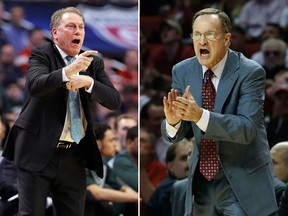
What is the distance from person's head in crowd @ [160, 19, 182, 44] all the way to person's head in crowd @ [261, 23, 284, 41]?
1.04m

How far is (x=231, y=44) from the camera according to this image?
8984 mm

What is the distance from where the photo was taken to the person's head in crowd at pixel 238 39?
29.8 feet

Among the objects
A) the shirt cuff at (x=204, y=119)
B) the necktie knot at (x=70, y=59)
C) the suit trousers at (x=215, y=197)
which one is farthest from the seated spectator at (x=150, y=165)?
the shirt cuff at (x=204, y=119)

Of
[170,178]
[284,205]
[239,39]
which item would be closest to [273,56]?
[239,39]

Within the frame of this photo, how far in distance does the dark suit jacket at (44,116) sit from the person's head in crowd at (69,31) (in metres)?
0.07

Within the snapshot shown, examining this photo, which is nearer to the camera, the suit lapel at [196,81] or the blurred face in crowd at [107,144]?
the suit lapel at [196,81]

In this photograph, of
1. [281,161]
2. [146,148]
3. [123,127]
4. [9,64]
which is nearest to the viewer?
[281,161]

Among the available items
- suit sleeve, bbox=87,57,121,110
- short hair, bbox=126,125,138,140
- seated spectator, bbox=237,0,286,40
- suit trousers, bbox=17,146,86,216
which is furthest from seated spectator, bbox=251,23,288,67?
suit trousers, bbox=17,146,86,216

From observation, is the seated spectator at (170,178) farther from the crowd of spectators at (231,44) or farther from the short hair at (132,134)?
the crowd of spectators at (231,44)

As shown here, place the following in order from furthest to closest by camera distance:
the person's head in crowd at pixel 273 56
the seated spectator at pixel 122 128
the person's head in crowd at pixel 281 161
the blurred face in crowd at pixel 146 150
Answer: the person's head in crowd at pixel 273 56, the seated spectator at pixel 122 128, the blurred face in crowd at pixel 146 150, the person's head in crowd at pixel 281 161

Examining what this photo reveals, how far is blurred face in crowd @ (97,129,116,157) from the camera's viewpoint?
6.60m

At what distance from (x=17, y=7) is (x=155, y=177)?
4516 mm

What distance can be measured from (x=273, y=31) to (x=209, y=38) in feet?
16.7

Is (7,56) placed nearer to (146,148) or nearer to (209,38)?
(146,148)
